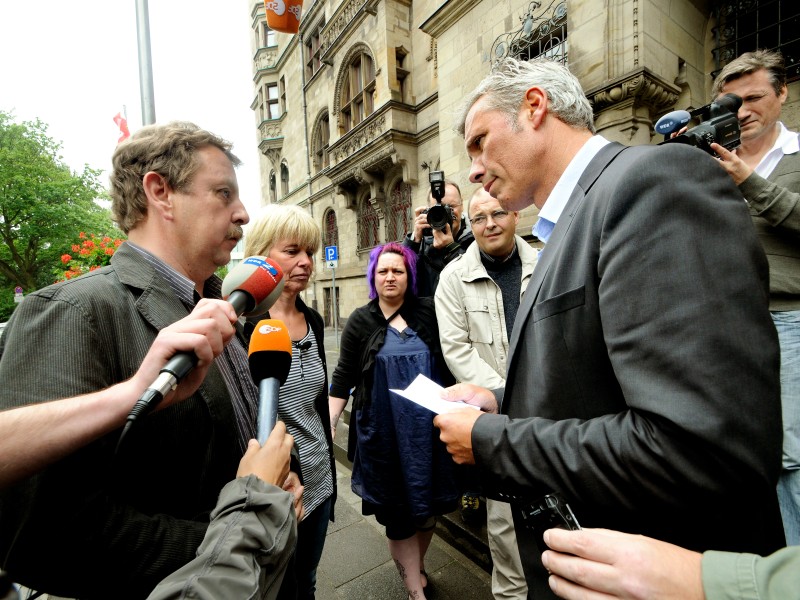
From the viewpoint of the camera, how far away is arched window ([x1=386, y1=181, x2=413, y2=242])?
12055mm

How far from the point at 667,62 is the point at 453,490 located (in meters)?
6.39

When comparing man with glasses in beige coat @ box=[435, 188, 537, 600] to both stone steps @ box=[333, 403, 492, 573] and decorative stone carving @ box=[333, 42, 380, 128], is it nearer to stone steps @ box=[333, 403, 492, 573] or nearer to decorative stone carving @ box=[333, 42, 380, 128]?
stone steps @ box=[333, 403, 492, 573]

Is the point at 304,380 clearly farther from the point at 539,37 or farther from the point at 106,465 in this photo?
the point at 539,37

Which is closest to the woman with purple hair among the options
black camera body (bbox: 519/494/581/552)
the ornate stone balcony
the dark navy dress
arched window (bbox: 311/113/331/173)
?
the dark navy dress

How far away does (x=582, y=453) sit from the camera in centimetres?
90

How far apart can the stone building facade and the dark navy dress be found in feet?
16.6

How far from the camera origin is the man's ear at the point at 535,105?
132cm

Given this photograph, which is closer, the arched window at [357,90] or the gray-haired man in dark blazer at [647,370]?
the gray-haired man in dark blazer at [647,370]

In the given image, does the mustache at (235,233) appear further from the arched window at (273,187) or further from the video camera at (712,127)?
the arched window at (273,187)

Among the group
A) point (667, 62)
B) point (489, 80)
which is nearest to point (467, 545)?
point (489, 80)

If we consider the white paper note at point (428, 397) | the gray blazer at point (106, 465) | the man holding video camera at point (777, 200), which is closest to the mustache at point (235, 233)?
the gray blazer at point (106, 465)

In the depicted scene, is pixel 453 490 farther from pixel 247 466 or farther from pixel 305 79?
pixel 305 79

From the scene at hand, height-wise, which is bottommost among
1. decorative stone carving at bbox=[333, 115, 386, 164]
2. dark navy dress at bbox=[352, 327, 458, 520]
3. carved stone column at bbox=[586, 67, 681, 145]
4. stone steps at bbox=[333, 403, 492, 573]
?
stone steps at bbox=[333, 403, 492, 573]

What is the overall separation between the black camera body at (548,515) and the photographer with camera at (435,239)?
7.62ft
